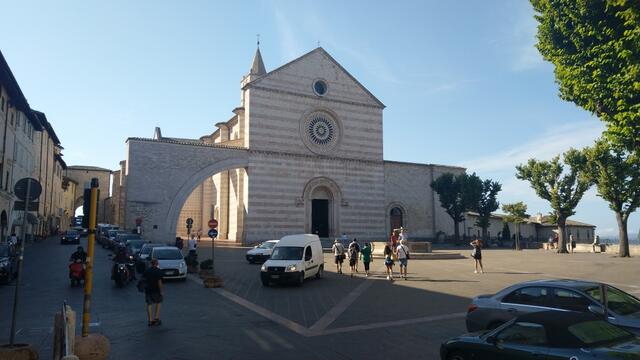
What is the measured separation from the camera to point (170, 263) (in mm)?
18609

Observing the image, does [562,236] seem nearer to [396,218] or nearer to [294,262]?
[396,218]

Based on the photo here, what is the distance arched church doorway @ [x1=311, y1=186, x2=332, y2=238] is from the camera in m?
43.5

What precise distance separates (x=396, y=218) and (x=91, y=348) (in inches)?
1688

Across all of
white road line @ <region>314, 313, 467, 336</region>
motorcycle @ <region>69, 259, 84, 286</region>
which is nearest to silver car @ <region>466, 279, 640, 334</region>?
white road line @ <region>314, 313, 467, 336</region>

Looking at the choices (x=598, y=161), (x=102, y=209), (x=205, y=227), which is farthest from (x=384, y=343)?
(x=102, y=209)

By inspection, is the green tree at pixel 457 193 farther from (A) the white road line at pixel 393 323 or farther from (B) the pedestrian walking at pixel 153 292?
(B) the pedestrian walking at pixel 153 292

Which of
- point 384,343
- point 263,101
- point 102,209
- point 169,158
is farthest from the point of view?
point 102,209

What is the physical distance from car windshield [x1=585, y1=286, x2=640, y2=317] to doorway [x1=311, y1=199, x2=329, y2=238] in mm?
35768

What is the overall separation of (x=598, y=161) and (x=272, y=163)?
25461 mm

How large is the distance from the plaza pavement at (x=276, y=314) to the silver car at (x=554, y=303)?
1.12 m

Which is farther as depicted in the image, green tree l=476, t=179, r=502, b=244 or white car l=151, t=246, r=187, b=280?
green tree l=476, t=179, r=502, b=244

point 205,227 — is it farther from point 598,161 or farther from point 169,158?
point 598,161

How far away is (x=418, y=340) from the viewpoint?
360 inches

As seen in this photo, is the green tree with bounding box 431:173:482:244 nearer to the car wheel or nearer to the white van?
the white van
